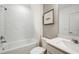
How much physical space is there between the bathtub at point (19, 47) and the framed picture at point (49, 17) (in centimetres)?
41

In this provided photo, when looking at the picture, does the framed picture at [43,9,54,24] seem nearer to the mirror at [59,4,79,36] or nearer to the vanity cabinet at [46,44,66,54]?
the mirror at [59,4,79,36]

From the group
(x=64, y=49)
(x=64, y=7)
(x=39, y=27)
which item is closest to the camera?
(x=64, y=49)

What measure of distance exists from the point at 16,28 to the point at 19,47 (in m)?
0.32

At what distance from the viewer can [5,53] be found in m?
1.37

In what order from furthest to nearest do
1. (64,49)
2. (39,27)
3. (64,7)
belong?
(39,27), (64,7), (64,49)

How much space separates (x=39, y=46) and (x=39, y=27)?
1.04 ft

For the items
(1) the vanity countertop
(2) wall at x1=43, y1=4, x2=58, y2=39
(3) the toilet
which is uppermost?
(2) wall at x1=43, y1=4, x2=58, y2=39

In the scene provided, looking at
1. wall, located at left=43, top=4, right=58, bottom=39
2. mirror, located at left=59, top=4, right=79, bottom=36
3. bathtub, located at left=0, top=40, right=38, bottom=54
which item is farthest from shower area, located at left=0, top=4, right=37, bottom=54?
mirror, located at left=59, top=4, right=79, bottom=36

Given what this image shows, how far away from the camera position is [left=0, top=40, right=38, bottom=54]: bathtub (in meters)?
1.38

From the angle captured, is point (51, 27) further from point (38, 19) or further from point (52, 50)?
point (52, 50)

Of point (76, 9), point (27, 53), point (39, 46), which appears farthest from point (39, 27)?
point (76, 9)

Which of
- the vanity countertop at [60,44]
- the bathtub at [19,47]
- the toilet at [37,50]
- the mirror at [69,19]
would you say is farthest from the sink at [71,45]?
the bathtub at [19,47]

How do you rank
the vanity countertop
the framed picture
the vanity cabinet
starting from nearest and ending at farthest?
the vanity countertop
the vanity cabinet
the framed picture
